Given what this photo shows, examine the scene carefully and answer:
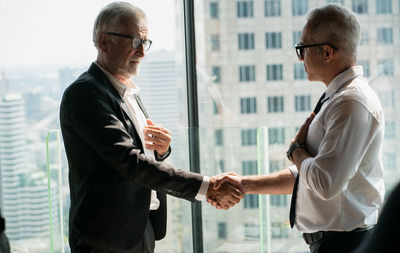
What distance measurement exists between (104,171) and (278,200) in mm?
1574

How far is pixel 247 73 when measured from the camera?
402 cm

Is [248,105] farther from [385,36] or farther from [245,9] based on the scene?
[385,36]

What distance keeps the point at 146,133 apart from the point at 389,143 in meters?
1.81

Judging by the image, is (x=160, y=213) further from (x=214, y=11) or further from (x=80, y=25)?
(x=214, y=11)

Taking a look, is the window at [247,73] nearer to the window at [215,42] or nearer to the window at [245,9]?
the window at [215,42]

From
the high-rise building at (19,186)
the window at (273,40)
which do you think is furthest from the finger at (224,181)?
the window at (273,40)

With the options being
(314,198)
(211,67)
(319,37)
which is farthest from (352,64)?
(211,67)

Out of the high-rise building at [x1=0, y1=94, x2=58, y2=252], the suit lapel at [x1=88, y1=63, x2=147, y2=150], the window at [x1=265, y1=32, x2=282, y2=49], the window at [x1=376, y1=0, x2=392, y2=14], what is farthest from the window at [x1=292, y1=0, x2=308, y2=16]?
the high-rise building at [x1=0, y1=94, x2=58, y2=252]

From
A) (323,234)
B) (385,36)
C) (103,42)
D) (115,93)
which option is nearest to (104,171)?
(115,93)

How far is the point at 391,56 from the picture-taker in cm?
370

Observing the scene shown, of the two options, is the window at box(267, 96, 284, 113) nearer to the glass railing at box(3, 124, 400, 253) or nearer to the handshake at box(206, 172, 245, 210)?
the glass railing at box(3, 124, 400, 253)

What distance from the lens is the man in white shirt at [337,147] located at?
2.06 meters

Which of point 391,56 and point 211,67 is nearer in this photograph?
point 391,56

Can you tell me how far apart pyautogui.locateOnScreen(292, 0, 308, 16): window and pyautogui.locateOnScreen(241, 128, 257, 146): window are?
0.91 m
